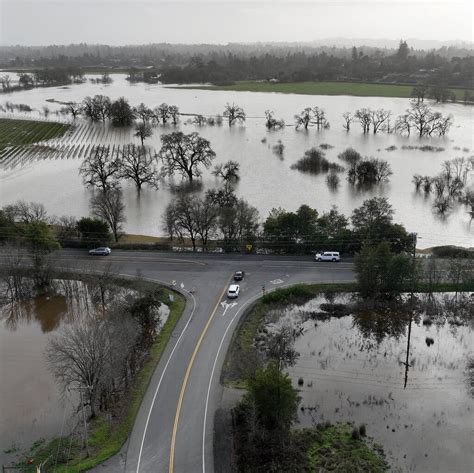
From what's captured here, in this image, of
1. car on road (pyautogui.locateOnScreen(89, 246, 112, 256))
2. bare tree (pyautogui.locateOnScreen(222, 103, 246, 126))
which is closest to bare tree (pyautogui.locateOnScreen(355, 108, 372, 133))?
bare tree (pyautogui.locateOnScreen(222, 103, 246, 126))

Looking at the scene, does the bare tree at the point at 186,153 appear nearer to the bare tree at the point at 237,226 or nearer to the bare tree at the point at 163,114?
the bare tree at the point at 237,226

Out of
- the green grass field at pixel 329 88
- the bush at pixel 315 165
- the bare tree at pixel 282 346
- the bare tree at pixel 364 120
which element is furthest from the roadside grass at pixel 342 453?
the green grass field at pixel 329 88

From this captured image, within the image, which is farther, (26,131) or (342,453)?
(26,131)

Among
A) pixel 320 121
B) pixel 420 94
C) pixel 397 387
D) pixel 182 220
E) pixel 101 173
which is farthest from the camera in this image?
pixel 420 94

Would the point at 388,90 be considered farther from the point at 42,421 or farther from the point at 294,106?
the point at 42,421

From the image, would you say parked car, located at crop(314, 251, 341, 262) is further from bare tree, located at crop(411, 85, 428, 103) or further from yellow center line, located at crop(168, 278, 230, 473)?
bare tree, located at crop(411, 85, 428, 103)

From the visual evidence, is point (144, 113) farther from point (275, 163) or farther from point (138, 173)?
point (138, 173)

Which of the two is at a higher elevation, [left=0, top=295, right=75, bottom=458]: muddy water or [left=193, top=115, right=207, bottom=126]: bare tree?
[left=193, top=115, right=207, bottom=126]: bare tree

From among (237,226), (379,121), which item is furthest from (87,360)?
(379,121)
